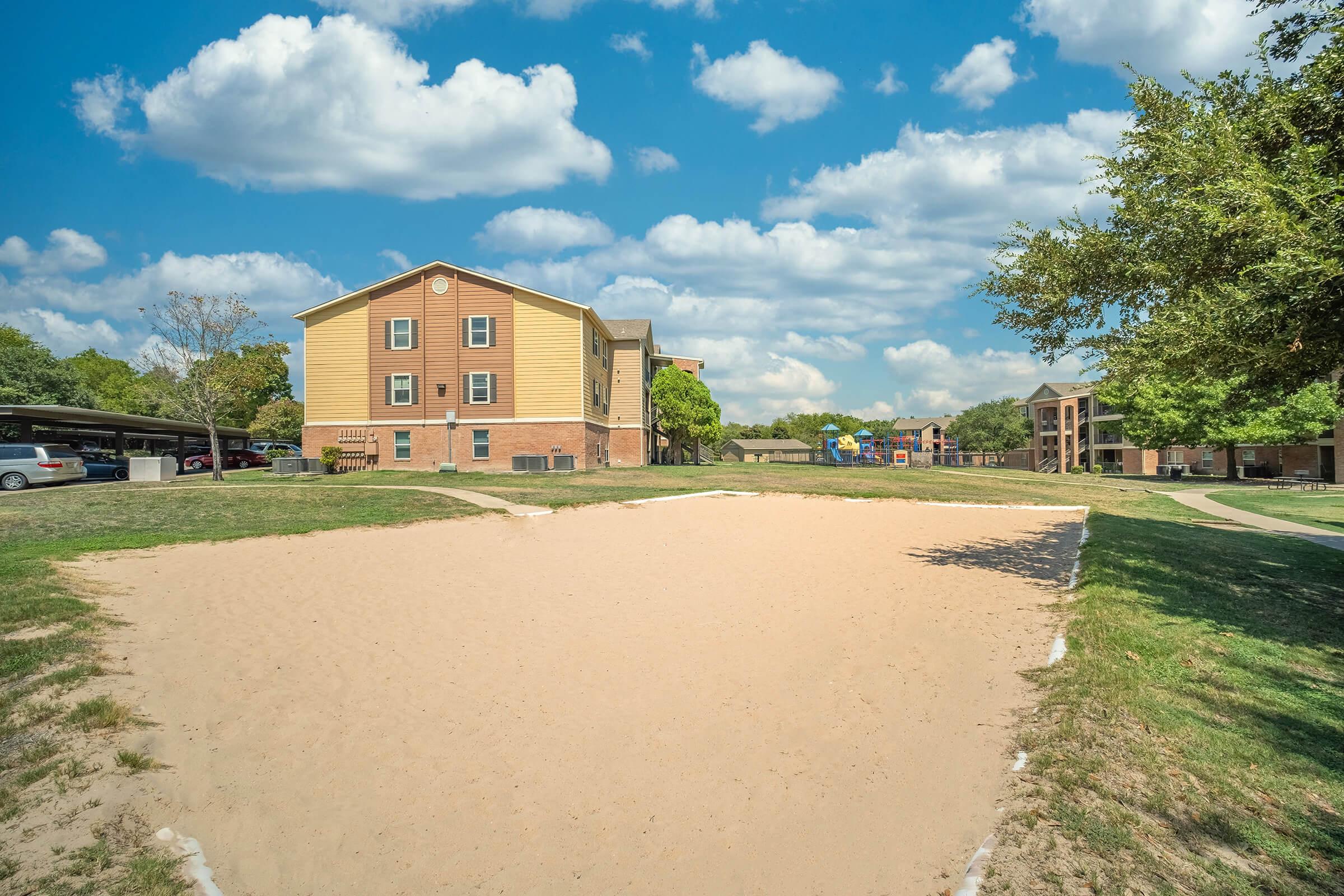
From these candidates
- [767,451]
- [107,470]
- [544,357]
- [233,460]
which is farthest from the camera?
[767,451]

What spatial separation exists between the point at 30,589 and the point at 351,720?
5565 mm

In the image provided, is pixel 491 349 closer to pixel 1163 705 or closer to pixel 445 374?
pixel 445 374

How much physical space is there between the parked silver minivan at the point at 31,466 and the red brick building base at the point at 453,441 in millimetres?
10733

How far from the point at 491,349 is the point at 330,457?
9.02 m

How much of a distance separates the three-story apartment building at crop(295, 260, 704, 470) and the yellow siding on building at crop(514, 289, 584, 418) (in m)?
0.05

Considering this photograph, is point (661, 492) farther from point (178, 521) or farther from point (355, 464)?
point (355, 464)

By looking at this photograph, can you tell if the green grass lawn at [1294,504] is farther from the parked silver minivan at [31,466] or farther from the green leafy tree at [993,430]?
the green leafy tree at [993,430]

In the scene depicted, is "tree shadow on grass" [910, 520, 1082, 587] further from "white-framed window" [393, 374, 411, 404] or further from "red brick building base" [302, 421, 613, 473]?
"white-framed window" [393, 374, 411, 404]

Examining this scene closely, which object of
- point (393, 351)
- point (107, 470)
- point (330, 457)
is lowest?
point (107, 470)

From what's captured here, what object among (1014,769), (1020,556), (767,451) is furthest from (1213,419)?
(767,451)

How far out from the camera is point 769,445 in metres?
135

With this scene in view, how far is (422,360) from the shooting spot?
35938mm

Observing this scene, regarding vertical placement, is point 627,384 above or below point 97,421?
above

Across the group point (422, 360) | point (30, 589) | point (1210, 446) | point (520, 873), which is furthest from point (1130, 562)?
point (1210, 446)
